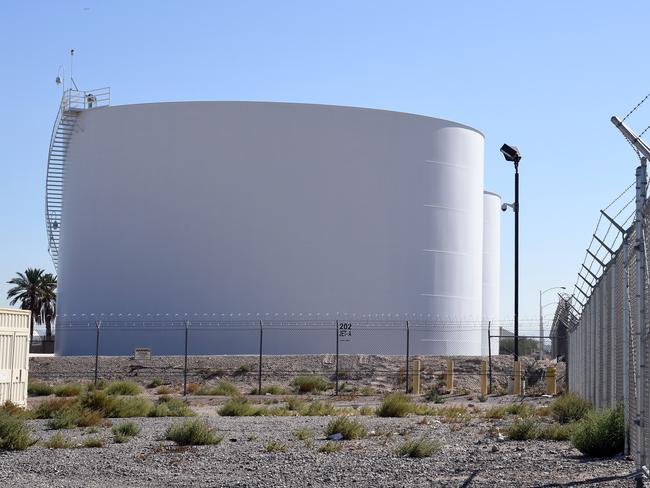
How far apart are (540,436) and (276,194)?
89.6ft

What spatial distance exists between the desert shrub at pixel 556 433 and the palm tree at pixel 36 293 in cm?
5219

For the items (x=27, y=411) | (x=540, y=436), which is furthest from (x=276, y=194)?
(x=540, y=436)

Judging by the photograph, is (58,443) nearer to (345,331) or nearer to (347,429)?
(347,429)

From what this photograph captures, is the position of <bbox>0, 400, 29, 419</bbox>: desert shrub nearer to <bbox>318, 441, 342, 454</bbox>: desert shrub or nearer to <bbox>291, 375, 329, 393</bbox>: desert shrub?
<bbox>318, 441, 342, 454</bbox>: desert shrub

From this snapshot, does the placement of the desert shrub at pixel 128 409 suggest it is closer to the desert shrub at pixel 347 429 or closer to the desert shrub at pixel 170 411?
the desert shrub at pixel 170 411

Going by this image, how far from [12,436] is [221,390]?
16073 mm

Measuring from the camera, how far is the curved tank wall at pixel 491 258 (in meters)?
54.5

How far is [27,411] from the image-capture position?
20.7 m

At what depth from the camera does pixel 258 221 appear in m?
41.4

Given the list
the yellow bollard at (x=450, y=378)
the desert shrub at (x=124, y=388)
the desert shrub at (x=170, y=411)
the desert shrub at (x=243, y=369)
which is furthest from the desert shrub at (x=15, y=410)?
the yellow bollard at (x=450, y=378)

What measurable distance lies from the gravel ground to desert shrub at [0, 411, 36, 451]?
246 millimetres

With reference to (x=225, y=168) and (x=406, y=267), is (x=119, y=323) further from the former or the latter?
(x=406, y=267)

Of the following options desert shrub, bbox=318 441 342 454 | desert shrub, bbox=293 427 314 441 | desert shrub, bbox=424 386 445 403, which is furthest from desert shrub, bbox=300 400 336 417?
Result: desert shrub, bbox=318 441 342 454

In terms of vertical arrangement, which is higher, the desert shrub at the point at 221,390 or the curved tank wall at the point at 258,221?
the curved tank wall at the point at 258,221
